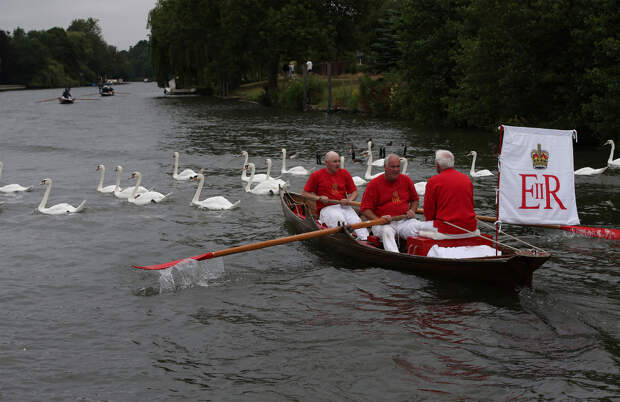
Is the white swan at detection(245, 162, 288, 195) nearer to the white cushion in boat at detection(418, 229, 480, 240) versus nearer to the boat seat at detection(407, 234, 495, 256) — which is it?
the boat seat at detection(407, 234, 495, 256)

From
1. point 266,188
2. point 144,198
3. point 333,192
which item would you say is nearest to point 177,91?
point 266,188

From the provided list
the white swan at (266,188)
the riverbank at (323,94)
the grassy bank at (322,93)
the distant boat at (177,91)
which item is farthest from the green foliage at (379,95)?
the distant boat at (177,91)

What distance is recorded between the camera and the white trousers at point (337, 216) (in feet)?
40.2

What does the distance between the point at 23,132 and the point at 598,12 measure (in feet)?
97.2

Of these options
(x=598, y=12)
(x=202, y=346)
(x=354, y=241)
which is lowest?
(x=202, y=346)

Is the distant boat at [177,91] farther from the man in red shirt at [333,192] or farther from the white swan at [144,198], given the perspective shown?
the man in red shirt at [333,192]

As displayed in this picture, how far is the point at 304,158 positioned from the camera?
26.7 meters

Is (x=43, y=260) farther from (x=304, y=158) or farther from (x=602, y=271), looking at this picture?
(x=304, y=158)

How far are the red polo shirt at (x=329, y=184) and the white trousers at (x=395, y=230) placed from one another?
1.38 m

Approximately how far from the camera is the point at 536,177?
31.1 ft

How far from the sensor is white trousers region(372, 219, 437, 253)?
35.8 feet

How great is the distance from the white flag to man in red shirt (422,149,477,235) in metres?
0.47

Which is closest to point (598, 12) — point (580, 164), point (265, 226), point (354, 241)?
point (580, 164)

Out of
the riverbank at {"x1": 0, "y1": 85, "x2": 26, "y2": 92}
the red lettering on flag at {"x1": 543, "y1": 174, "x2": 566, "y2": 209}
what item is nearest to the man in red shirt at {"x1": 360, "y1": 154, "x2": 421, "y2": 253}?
the red lettering on flag at {"x1": 543, "y1": 174, "x2": 566, "y2": 209}
